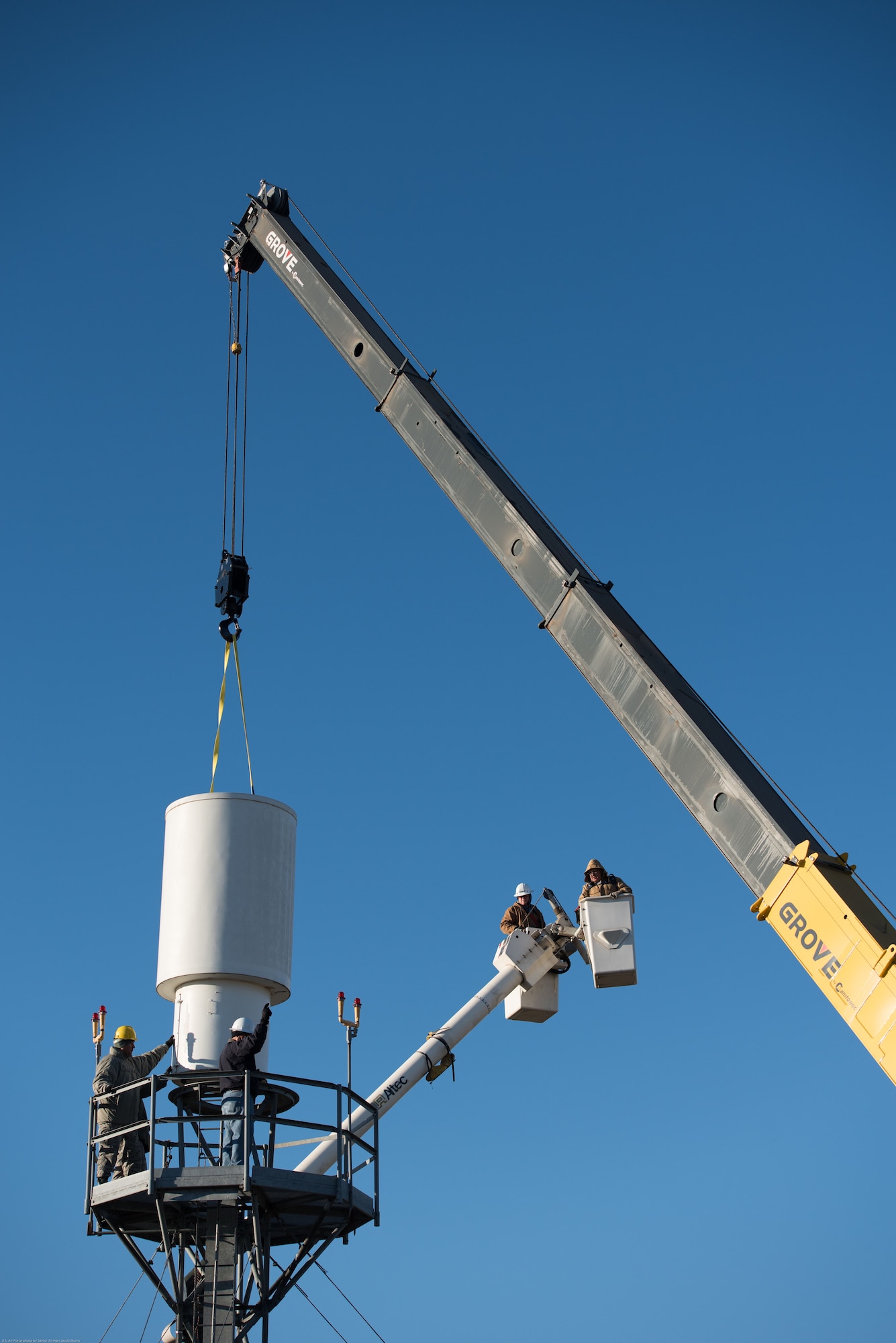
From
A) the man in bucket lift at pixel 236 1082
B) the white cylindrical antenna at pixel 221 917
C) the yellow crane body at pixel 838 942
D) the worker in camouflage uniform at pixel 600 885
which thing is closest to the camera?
the yellow crane body at pixel 838 942

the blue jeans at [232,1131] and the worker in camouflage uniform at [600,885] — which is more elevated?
the worker in camouflage uniform at [600,885]

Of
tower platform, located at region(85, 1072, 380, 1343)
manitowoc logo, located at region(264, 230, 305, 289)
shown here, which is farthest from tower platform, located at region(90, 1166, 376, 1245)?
manitowoc logo, located at region(264, 230, 305, 289)

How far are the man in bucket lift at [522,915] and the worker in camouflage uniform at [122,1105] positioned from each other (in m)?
7.70

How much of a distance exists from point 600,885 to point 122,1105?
772 centimetres

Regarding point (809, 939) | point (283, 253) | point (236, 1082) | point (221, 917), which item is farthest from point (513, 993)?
point (283, 253)

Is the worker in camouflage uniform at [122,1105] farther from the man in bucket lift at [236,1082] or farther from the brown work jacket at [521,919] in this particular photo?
the brown work jacket at [521,919]

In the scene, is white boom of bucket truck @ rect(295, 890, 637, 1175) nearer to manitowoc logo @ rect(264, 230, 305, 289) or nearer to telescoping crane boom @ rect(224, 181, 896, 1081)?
telescoping crane boom @ rect(224, 181, 896, 1081)

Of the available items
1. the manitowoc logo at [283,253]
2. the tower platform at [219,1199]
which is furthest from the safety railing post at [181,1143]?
the manitowoc logo at [283,253]

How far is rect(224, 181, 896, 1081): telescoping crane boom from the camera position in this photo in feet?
48.7

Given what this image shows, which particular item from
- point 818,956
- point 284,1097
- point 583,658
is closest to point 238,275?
point 583,658

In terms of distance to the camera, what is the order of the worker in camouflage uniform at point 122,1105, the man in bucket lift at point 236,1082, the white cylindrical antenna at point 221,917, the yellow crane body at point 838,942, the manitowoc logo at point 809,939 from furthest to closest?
the white cylindrical antenna at point 221,917 → the worker in camouflage uniform at point 122,1105 → the man in bucket lift at point 236,1082 → the manitowoc logo at point 809,939 → the yellow crane body at point 838,942

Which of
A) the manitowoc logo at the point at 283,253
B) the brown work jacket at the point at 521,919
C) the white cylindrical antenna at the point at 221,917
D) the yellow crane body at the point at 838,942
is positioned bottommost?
the yellow crane body at the point at 838,942

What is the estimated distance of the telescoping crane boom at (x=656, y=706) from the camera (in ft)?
48.7

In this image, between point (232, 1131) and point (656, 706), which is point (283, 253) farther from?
→ point (232, 1131)
